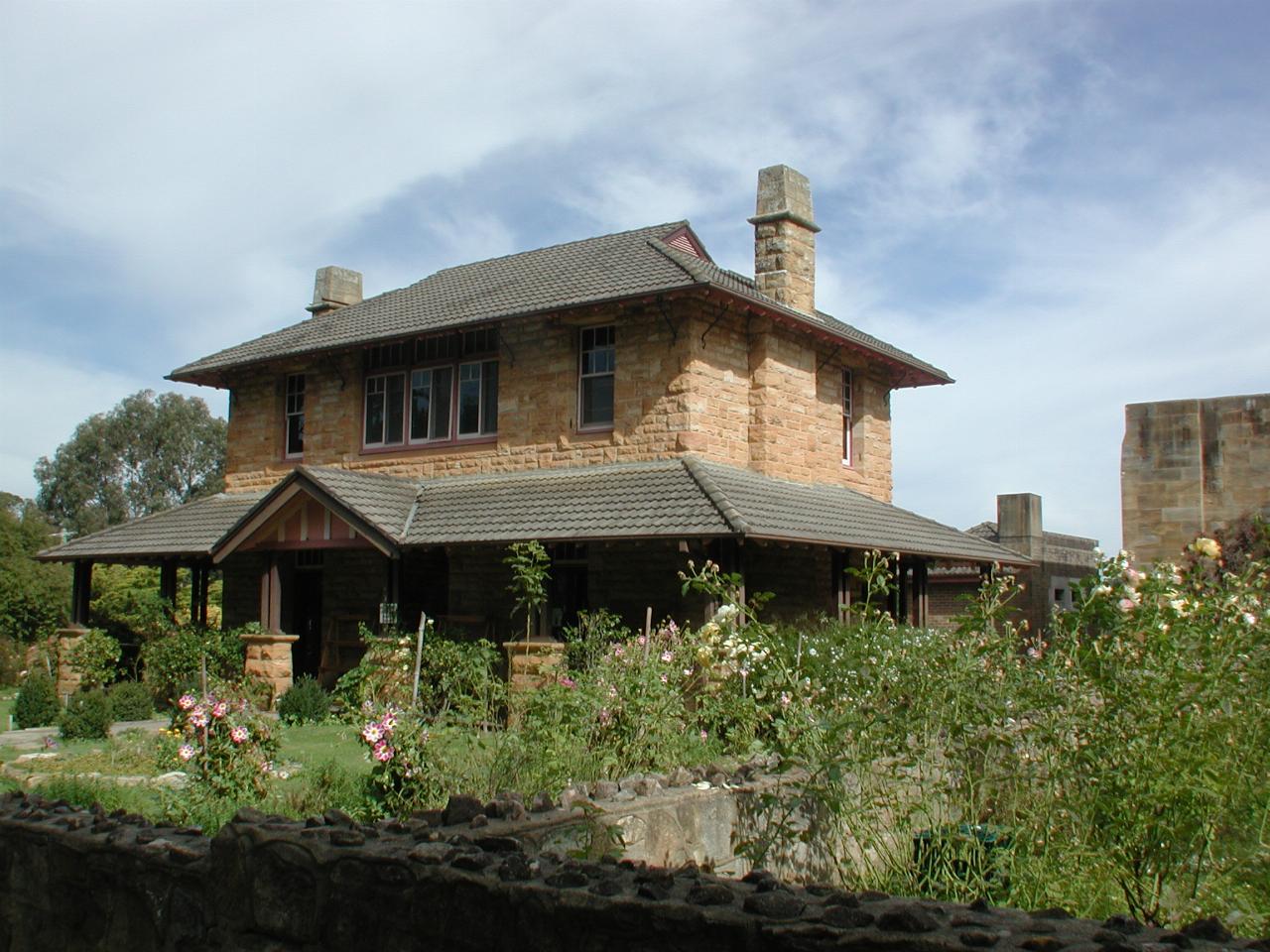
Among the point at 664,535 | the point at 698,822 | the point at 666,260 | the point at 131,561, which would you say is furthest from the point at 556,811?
the point at 131,561

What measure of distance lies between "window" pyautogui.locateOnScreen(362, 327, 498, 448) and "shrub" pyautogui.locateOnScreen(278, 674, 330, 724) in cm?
490

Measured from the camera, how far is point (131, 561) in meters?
22.6

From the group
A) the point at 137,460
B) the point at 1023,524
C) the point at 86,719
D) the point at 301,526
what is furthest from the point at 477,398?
the point at 137,460

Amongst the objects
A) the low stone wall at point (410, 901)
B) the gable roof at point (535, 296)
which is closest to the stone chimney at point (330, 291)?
the gable roof at point (535, 296)

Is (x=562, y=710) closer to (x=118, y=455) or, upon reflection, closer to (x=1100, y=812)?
(x=1100, y=812)

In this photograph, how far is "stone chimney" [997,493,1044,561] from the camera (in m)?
23.8

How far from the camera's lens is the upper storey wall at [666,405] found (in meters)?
17.2

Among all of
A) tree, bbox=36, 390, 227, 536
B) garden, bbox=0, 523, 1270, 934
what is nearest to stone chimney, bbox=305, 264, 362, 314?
garden, bbox=0, 523, 1270, 934

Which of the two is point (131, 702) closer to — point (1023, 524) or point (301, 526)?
point (301, 526)

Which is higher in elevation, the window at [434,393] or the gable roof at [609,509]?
the window at [434,393]

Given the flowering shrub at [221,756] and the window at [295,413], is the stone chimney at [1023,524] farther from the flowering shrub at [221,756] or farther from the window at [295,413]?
the flowering shrub at [221,756]

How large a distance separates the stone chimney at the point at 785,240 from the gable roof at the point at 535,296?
38cm

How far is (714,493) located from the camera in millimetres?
15359

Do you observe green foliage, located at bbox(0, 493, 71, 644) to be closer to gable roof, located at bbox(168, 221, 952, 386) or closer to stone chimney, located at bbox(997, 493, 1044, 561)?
gable roof, located at bbox(168, 221, 952, 386)
